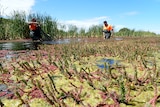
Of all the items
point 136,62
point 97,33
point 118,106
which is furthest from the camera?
point 97,33

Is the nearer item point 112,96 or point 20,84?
point 112,96

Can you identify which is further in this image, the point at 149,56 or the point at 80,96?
the point at 149,56

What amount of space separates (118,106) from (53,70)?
3.40 meters

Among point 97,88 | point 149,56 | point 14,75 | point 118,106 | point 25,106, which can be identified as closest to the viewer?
point 118,106

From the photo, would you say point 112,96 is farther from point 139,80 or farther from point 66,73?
point 66,73

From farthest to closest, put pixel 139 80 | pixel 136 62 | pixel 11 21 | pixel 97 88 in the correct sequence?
pixel 11 21, pixel 136 62, pixel 139 80, pixel 97 88

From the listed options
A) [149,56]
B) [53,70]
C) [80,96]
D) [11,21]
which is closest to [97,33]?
[11,21]

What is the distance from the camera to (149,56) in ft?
31.7

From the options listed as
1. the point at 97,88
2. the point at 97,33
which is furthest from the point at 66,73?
the point at 97,33

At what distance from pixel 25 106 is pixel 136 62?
13.6ft

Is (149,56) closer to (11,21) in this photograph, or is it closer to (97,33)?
(11,21)

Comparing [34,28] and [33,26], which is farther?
[34,28]

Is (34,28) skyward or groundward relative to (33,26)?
groundward

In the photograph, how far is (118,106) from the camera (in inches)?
155
